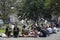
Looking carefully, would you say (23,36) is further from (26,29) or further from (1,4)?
(1,4)

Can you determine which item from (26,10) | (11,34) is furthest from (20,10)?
(11,34)

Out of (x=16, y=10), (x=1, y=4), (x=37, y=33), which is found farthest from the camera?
(x=16, y=10)

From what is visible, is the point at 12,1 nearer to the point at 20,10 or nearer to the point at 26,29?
the point at 20,10

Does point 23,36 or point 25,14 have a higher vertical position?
point 25,14

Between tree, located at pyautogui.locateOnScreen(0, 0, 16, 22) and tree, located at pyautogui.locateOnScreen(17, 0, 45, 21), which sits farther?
tree, located at pyautogui.locateOnScreen(17, 0, 45, 21)

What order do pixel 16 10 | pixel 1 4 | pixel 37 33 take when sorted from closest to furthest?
pixel 37 33, pixel 1 4, pixel 16 10

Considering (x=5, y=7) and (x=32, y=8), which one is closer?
(x=5, y=7)

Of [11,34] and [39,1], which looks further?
[39,1]

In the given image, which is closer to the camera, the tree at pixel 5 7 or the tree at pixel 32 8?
the tree at pixel 5 7

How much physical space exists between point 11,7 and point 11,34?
23.7 metres

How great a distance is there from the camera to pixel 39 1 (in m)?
57.5

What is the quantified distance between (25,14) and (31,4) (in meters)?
2.60

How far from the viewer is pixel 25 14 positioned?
5719cm

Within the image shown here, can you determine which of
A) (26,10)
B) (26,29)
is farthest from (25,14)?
(26,29)
